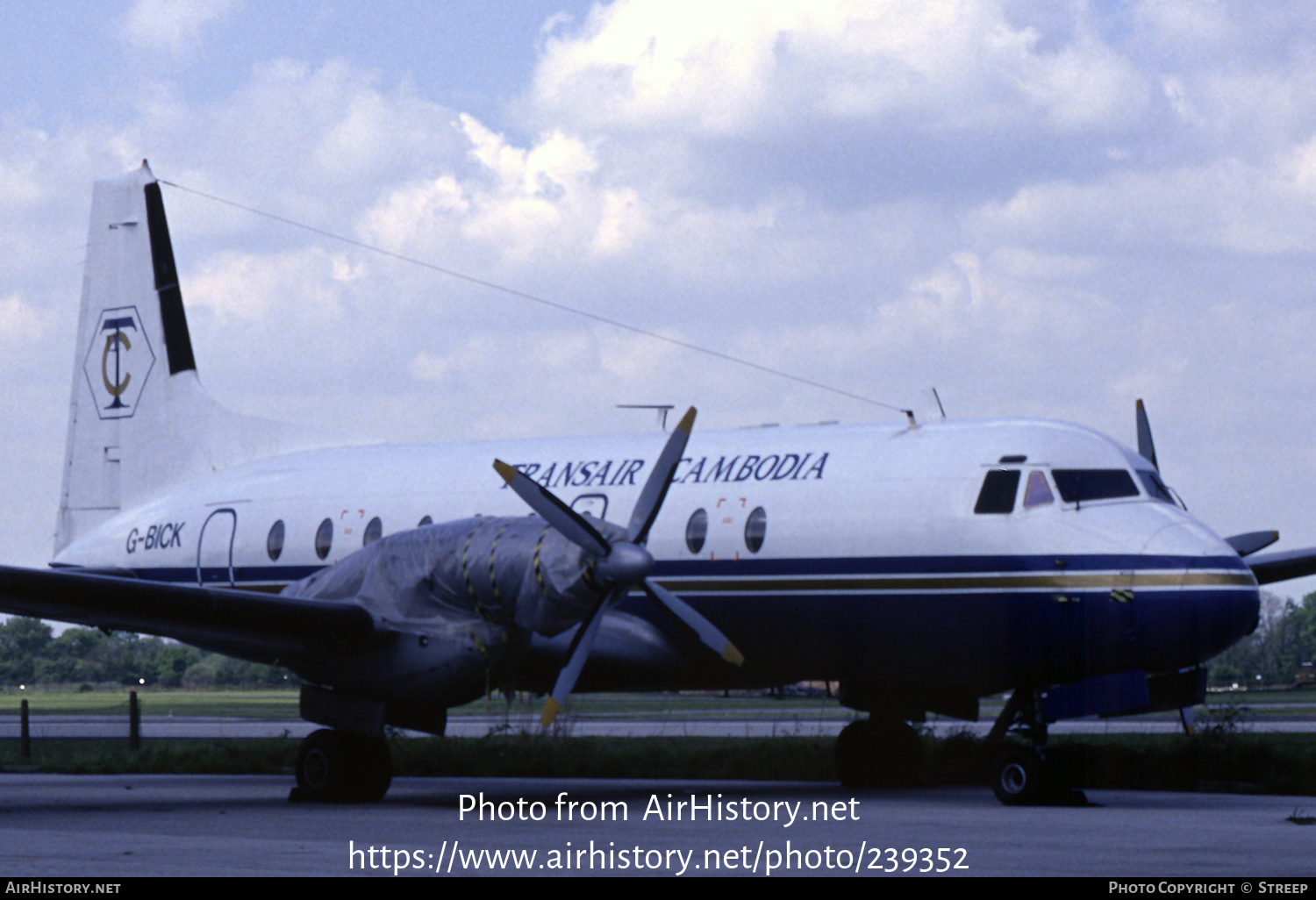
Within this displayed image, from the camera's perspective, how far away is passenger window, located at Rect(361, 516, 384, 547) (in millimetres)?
21469

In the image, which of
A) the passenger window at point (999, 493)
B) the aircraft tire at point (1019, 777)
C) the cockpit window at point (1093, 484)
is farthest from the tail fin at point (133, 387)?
the aircraft tire at point (1019, 777)

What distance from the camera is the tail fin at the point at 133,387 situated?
25703 mm

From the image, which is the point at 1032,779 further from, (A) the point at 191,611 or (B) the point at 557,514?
(A) the point at 191,611

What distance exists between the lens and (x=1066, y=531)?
665 inches

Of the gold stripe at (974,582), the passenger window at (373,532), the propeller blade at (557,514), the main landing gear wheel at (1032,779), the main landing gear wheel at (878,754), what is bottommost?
the main landing gear wheel at (1032,779)

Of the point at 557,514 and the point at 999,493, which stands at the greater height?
the point at 999,493

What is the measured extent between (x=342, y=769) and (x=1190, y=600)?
8626 mm

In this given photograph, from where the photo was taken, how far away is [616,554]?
1623 cm

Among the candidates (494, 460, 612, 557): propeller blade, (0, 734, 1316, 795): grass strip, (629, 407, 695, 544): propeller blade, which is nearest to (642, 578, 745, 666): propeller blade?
(629, 407, 695, 544): propeller blade

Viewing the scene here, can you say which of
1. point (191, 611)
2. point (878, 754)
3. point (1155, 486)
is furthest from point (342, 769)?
point (1155, 486)

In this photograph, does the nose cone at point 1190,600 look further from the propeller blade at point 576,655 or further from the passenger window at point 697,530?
the propeller blade at point 576,655

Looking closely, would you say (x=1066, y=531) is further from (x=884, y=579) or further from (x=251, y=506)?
(x=251, y=506)

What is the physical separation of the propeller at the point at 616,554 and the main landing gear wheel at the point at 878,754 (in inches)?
137

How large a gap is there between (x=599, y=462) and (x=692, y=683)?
2.91m
